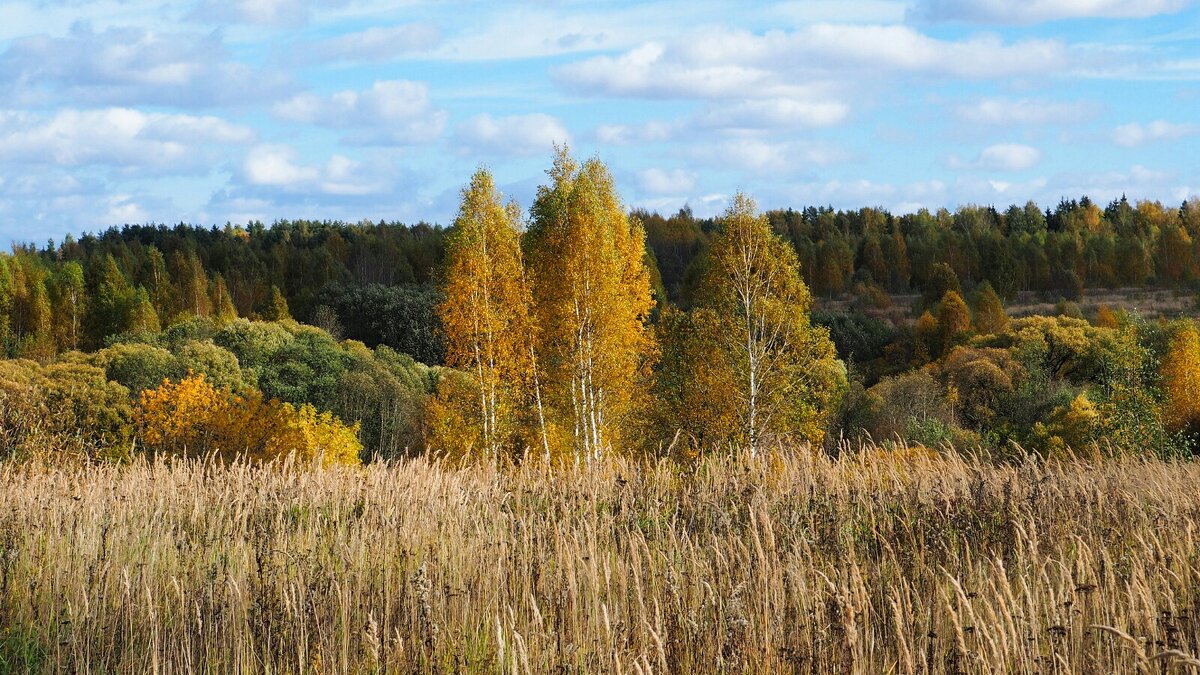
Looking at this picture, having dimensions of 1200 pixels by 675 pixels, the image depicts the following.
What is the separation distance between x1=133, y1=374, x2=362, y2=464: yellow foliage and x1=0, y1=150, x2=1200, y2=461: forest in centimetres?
12

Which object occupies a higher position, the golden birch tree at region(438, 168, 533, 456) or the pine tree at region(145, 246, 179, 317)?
the pine tree at region(145, 246, 179, 317)

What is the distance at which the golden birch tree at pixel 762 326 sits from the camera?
1400 inches

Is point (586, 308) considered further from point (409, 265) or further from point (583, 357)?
point (409, 265)

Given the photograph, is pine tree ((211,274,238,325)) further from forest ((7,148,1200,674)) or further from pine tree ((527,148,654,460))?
pine tree ((527,148,654,460))

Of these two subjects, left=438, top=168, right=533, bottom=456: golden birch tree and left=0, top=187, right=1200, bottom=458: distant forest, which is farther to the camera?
left=438, top=168, right=533, bottom=456: golden birch tree

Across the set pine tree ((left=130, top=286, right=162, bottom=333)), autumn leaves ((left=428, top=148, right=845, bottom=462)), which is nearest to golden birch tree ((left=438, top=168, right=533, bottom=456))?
autumn leaves ((left=428, top=148, right=845, bottom=462))

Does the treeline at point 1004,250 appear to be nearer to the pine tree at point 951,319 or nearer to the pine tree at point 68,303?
the pine tree at point 951,319

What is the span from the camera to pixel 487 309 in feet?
129

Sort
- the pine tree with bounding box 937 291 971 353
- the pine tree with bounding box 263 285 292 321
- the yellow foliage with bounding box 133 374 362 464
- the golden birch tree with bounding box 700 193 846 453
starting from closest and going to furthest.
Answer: the golden birch tree with bounding box 700 193 846 453 < the yellow foliage with bounding box 133 374 362 464 < the pine tree with bounding box 937 291 971 353 < the pine tree with bounding box 263 285 292 321

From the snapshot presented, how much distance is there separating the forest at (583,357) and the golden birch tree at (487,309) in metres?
0.08

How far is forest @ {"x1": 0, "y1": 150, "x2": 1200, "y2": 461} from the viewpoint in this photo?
3606 cm

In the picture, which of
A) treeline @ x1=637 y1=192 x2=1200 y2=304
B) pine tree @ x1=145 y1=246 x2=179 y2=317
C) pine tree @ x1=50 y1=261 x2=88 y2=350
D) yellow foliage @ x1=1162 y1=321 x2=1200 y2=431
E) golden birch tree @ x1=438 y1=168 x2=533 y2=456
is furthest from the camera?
treeline @ x1=637 y1=192 x2=1200 y2=304

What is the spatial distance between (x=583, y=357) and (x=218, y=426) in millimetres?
18538

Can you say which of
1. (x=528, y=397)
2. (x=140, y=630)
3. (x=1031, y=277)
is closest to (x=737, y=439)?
(x=528, y=397)
